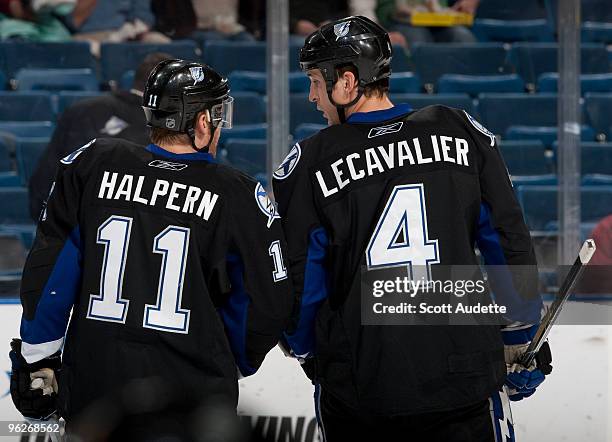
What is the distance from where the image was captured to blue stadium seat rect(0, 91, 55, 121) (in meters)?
3.70

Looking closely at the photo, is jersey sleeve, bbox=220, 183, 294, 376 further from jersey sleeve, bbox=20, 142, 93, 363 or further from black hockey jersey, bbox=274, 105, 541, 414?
jersey sleeve, bbox=20, 142, 93, 363

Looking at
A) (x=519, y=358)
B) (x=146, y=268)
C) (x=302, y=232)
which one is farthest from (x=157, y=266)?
(x=519, y=358)

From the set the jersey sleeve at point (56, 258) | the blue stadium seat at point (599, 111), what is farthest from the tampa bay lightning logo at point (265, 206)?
the blue stadium seat at point (599, 111)

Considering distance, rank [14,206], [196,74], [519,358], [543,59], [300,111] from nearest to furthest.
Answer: [196,74], [519,358], [14,206], [300,111], [543,59]

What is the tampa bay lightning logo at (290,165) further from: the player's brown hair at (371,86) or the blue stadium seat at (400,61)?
the blue stadium seat at (400,61)

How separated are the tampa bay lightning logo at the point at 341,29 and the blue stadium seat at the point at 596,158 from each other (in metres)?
1.70

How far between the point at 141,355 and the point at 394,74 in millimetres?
2003

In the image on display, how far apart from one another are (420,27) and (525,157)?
23.3 inches

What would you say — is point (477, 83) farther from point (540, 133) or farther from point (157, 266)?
point (157, 266)

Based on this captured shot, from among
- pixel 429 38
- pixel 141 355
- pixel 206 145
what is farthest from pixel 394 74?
pixel 141 355

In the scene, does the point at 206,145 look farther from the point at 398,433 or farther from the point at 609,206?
the point at 609,206

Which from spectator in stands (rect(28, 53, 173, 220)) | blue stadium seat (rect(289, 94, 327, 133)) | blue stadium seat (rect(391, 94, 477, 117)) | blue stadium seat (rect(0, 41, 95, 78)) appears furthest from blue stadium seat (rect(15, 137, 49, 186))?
blue stadium seat (rect(391, 94, 477, 117))

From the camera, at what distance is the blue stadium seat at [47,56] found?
3703 mm

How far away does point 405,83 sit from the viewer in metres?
3.78
